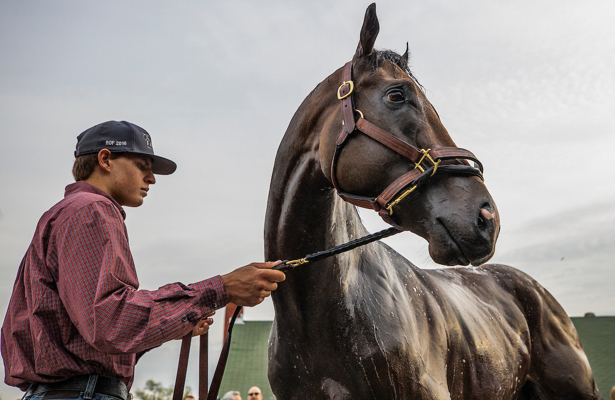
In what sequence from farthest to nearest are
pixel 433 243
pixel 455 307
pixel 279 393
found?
pixel 455 307
pixel 279 393
pixel 433 243

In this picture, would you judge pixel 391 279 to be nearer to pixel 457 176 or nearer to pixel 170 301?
pixel 457 176

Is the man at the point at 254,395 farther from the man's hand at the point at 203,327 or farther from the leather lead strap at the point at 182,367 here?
the leather lead strap at the point at 182,367

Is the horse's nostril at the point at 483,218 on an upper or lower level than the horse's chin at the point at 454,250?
upper

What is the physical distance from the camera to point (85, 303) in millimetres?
1705

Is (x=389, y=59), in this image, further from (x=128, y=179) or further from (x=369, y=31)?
(x=128, y=179)

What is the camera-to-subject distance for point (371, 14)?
9.32 feet

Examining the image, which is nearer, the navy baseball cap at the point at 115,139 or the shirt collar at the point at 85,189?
the shirt collar at the point at 85,189

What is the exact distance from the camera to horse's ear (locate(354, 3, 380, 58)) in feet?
9.30

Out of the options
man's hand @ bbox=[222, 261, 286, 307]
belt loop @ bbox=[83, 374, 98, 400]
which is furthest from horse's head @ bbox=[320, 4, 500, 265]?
belt loop @ bbox=[83, 374, 98, 400]

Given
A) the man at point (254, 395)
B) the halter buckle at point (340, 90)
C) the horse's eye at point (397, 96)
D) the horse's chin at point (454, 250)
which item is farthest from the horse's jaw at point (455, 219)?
the man at point (254, 395)

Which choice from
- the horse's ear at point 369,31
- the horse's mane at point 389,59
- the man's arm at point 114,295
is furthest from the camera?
the horse's mane at point 389,59

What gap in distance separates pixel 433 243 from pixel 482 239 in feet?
0.80

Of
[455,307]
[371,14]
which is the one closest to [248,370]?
[455,307]

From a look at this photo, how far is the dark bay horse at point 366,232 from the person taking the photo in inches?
95.4
